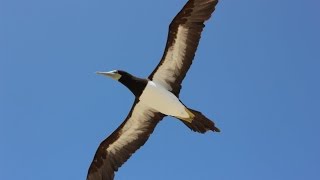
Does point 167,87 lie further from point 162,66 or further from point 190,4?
point 190,4

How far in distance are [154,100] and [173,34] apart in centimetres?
189

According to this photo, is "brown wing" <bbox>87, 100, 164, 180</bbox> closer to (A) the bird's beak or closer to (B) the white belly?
(B) the white belly

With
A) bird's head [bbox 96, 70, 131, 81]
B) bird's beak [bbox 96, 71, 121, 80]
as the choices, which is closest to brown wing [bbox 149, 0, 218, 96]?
bird's head [bbox 96, 70, 131, 81]

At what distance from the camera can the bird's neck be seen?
17.4m

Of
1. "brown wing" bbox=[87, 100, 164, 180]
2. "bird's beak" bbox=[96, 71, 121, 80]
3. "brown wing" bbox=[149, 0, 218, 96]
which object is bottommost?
"brown wing" bbox=[87, 100, 164, 180]

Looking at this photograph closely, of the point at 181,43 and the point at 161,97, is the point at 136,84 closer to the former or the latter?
the point at 161,97

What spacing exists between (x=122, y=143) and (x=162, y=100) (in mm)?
2132

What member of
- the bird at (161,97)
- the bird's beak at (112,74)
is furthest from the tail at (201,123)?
the bird's beak at (112,74)

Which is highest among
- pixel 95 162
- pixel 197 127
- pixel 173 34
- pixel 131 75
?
pixel 173 34

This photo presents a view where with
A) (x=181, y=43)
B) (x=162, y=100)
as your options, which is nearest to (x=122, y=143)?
(x=162, y=100)

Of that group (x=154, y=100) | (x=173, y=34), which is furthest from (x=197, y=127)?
(x=173, y=34)

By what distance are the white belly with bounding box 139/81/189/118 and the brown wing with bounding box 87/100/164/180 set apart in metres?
0.90

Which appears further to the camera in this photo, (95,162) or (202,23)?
(95,162)

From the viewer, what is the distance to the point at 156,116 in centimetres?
1838
